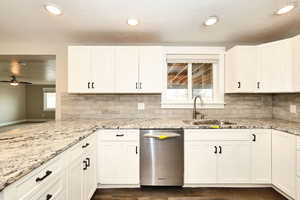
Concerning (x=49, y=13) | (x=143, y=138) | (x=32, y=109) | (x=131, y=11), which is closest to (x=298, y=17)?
(x=131, y=11)

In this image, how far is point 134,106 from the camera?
9.68 feet

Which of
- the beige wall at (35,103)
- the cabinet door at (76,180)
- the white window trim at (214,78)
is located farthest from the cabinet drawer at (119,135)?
the beige wall at (35,103)

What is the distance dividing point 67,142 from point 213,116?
7.90 ft

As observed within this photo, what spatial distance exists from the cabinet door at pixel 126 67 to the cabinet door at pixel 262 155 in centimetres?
189

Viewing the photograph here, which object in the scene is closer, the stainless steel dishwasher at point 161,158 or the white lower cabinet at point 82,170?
the white lower cabinet at point 82,170

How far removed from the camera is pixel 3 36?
270 centimetres

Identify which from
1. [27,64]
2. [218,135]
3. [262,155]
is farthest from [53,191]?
[27,64]

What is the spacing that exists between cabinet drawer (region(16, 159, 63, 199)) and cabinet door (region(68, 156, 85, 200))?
225 millimetres

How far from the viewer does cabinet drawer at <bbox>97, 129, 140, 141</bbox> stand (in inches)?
88.4

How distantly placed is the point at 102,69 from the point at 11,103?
10.0 m

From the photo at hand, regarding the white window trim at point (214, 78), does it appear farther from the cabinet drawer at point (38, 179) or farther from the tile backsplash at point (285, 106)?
the cabinet drawer at point (38, 179)

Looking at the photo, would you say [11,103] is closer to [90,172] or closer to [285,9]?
[90,172]

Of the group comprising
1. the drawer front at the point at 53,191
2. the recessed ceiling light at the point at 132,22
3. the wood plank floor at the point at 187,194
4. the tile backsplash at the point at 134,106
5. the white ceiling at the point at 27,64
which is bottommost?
the wood plank floor at the point at 187,194

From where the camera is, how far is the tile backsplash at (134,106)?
2.94 meters
